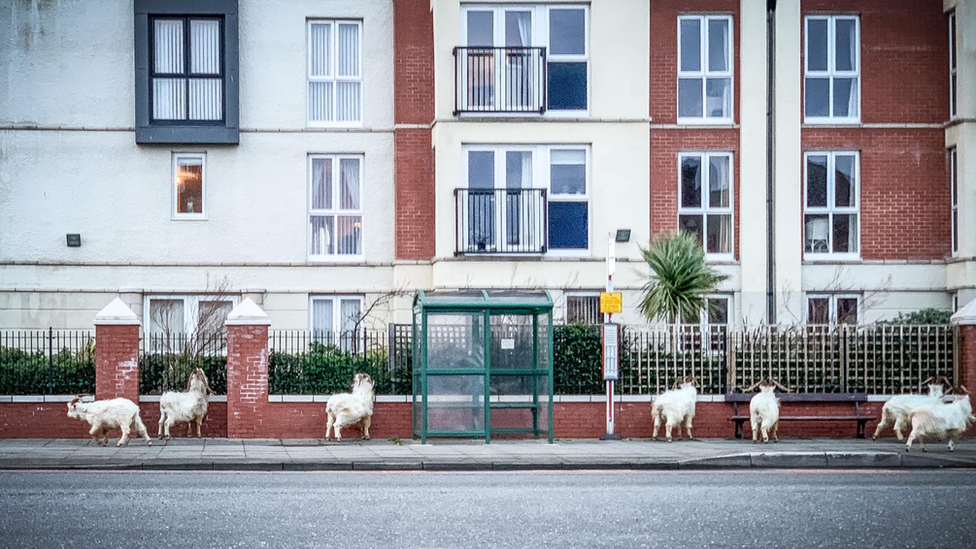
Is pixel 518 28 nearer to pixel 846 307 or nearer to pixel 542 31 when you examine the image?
pixel 542 31

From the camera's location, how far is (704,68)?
93.4 ft

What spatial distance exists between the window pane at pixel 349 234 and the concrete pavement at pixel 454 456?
870 cm

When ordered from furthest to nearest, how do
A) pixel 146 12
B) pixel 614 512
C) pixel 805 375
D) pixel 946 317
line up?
pixel 146 12
pixel 946 317
pixel 805 375
pixel 614 512

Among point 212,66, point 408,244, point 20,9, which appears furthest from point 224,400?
point 20,9

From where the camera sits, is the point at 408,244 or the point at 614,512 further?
the point at 408,244

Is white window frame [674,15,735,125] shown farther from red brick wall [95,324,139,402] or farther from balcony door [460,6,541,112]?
red brick wall [95,324,139,402]

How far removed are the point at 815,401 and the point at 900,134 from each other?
28.6ft

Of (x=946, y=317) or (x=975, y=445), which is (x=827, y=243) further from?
(x=975, y=445)

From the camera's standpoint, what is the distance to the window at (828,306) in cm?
2802

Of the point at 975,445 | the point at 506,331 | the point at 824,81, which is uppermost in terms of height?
the point at 824,81

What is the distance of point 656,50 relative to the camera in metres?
28.3

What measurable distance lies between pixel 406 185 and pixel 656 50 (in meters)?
6.02

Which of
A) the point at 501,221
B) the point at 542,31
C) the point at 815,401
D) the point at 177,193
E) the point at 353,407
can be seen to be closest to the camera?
the point at 353,407

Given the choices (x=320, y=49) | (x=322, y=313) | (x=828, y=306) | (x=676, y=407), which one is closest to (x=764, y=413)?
(x=676, y=407)
